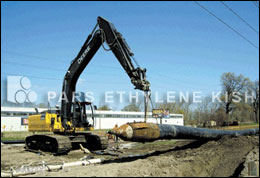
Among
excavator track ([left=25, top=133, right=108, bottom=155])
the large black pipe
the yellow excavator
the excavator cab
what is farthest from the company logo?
the large black pipe

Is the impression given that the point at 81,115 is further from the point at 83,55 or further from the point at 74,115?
the point at 83,55

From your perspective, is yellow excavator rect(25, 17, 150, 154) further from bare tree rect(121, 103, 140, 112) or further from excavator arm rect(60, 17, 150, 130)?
bare tree rect(121, 103, 140, 112)

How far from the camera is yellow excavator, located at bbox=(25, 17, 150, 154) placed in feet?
44.3

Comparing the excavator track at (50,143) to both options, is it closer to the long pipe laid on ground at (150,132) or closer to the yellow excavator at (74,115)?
the yellow excavator at (74,115)

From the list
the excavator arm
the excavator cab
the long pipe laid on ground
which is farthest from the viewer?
the excavator cab

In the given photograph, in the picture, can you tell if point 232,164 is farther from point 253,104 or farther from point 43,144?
point 253,104

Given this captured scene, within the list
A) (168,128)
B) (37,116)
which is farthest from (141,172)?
(37,116)

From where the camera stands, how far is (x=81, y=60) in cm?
1483

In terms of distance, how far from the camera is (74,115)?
15305mm

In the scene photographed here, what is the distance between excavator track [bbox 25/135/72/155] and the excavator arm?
1078 millimetres

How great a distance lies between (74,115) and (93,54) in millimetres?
A: 3557

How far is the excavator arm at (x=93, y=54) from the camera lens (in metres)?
11.9

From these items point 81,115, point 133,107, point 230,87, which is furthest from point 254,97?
point 81,115

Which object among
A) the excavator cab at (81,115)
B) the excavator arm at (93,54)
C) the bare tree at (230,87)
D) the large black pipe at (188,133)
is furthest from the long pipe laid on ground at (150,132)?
the bare tree at (230,87)
